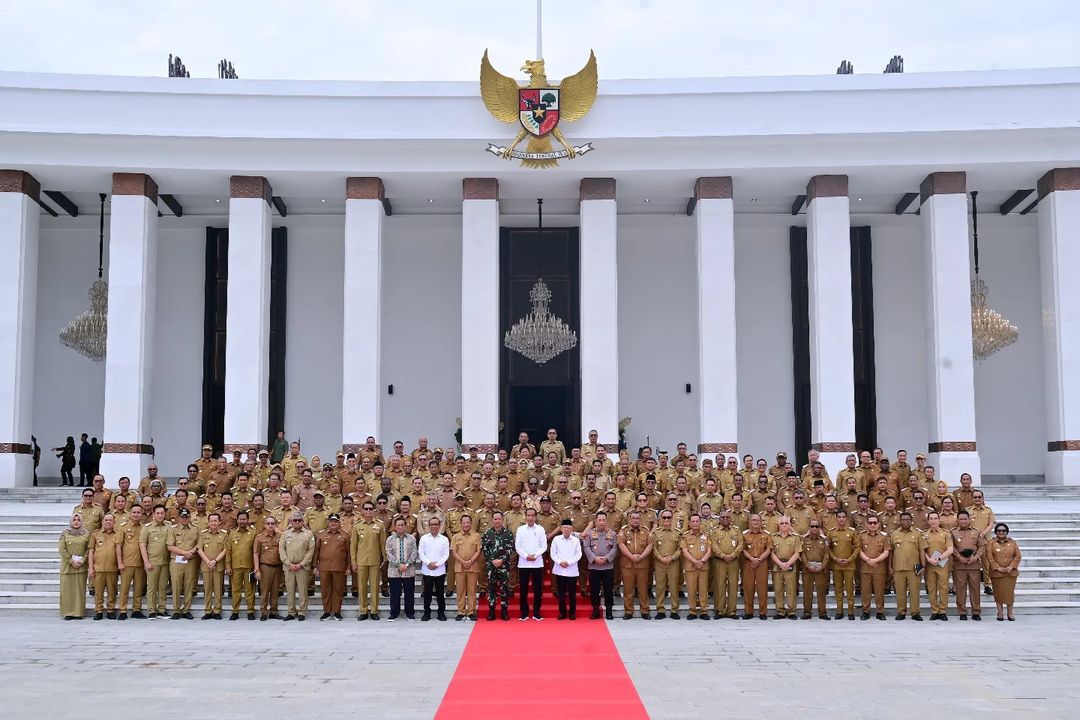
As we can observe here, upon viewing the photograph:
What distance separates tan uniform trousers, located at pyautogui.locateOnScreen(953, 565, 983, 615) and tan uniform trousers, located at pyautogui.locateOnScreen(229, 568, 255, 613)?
7.98 metres

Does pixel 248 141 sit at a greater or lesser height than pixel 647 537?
greater

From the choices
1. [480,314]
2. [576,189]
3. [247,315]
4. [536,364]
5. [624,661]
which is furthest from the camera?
[536,364]

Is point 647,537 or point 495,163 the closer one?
point 647,537

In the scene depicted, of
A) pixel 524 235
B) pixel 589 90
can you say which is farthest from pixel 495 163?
pixel 524 235

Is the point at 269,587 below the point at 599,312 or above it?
below

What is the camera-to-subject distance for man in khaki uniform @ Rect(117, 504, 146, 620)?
13172mm

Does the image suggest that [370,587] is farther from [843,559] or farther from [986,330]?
[986,330]

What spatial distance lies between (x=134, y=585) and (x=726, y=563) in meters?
6.73

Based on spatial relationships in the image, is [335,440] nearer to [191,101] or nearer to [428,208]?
[428,208]

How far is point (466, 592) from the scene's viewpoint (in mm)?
12945

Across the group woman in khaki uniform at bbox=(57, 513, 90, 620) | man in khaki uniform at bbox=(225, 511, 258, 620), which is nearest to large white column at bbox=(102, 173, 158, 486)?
woman in khaki uniform at bbox=(57, 513, 90, 620)

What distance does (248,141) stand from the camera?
20094 mm

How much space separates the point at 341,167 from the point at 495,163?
2.73 m

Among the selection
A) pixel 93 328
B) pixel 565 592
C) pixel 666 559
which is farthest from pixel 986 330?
pixel 93 328
